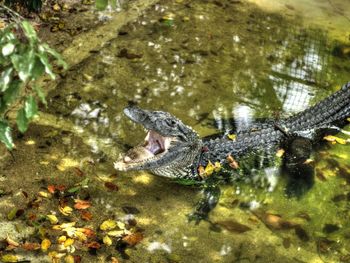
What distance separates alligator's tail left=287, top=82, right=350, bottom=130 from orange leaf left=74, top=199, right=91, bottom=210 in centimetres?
255

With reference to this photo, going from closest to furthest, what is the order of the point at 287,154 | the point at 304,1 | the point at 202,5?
the point at 287,154, the point at 202,5, the point at 304,1

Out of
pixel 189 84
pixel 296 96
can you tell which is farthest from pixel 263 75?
pixel 189 84

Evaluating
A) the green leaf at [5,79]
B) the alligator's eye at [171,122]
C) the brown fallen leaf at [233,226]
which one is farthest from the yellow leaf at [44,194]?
the green leaf at [5,79]

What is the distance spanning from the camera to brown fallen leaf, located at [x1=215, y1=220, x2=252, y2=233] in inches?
163

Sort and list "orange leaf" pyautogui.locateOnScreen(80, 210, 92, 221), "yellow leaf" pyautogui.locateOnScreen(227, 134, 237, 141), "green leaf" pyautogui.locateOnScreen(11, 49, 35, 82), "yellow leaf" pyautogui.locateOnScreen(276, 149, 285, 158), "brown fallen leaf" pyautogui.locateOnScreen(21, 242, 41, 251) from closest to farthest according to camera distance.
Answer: "green leaf" pyautogui.locateOnScreen(11, 49, 35, 82) → "brown fallen leaf" pyautogui.locateOnScreen(21, 242, 41, 251) → "orange leaf" pyautogui.locateOnScreen(80, 210, 92, 221) → "yellow leaf" pyautogui.locateOnScreen(227, 134, 237, 141) → "yellow leaf" pyautogui.locateOnScreen(276, 149, 285, 158)

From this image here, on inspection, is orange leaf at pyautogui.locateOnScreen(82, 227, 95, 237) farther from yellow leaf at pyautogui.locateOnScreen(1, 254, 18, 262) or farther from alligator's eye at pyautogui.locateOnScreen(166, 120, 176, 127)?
alligator's eye at pyautogui.locateOnScreen(166, 120, 176, 127)

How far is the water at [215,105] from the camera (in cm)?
407

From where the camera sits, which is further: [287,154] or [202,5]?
[202,5]

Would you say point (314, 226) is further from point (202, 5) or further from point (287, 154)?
point (202, 5)

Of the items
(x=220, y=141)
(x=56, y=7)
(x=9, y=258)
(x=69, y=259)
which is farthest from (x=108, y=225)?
(x=56, y=7)

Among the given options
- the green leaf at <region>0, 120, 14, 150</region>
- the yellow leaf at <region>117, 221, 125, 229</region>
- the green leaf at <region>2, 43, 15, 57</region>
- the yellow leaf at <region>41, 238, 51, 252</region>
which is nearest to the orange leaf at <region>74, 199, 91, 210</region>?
the yellow leaf at <region>117, 221, 125, 229</region>

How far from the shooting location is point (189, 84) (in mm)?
6062

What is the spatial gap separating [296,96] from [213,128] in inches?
56.9

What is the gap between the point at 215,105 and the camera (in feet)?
18.8
